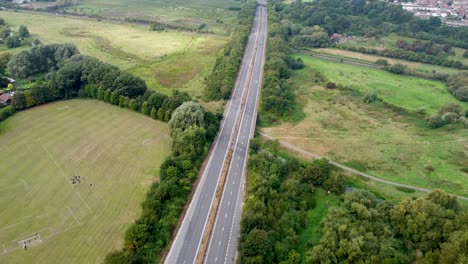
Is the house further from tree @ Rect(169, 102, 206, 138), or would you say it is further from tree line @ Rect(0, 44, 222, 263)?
tree @ Rect(169, 102, 206, 138)

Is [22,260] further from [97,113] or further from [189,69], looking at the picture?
[189,69]

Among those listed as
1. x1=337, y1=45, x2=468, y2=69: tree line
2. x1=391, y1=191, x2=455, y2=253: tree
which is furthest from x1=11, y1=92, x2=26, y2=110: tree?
A: x1=337, y1=45, x2=468, y2=69: tree line

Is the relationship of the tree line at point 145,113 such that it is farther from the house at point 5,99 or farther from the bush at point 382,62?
the bush at point 382,62

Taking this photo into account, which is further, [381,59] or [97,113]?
Result: [381,59]

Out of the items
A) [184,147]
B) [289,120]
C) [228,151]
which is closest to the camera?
[184,147]

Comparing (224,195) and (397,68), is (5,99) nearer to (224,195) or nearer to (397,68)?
(224,195)

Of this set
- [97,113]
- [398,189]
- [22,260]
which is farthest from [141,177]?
[398,189]
